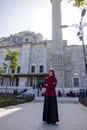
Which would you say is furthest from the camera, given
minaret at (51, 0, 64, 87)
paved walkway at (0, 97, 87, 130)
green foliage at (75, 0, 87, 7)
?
minaret at (51, 0, 64, 87)

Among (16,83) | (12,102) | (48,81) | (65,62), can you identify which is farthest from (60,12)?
(48,81)

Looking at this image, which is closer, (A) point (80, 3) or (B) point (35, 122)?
(A) point (80, 3)

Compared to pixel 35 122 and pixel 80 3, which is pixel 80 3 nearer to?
pixel 80 3

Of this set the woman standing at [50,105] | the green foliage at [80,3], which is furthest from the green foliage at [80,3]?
the woman standing at [50,105]

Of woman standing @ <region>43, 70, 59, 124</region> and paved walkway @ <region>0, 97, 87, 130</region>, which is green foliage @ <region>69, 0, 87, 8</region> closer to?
woman standing @ <region>43, 70, 59, 124</region>

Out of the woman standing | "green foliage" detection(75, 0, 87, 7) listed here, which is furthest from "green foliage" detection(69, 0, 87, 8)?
the woman standing

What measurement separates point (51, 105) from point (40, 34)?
4427 centimetres

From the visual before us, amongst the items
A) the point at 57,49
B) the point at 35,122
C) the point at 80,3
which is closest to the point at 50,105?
the point at 35,122

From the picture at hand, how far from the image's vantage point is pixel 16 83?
35000 millimetres

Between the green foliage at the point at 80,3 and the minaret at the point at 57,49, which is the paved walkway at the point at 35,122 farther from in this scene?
the minaret at the point at 57,49

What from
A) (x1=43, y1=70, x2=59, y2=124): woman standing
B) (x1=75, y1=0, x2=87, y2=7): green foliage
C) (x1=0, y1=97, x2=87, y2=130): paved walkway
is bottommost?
(x1=0, y1=97, x2=87, y2=130): paved walkway

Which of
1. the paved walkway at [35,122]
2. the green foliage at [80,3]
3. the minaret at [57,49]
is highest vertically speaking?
the minaret at [57,49]

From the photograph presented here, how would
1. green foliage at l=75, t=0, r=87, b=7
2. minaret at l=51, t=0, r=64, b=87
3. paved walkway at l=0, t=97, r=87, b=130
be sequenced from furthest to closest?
minaret at l=51, t=0, r=64, b=87, green foliage at l=75, t=0, r=87, b=7, paved walkway at l=0, t=97, r=87, b=130

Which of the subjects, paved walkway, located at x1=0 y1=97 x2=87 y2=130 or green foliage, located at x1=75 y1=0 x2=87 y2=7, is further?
green foliage, located at x1=75 y1=0 x2=87 y2=7
